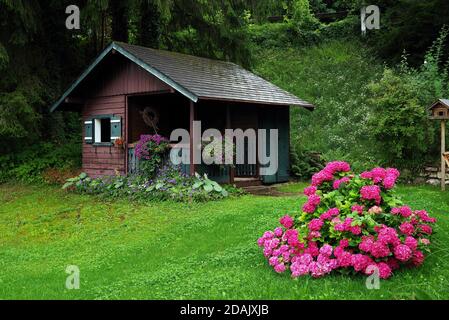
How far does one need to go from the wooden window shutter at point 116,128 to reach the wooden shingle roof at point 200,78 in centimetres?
160

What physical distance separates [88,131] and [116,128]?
154cm

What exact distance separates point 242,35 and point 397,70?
810cm

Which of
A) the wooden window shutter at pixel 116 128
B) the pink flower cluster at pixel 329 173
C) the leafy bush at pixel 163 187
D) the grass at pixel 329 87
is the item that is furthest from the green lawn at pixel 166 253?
the grass at pixel 329 87

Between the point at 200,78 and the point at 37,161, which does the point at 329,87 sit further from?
the point at 37,161

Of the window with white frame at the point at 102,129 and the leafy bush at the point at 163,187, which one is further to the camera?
the window with white frame at the point at 102,129

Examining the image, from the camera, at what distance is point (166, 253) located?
25.5 feet

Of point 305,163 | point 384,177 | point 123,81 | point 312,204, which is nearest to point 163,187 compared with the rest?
point 123,81

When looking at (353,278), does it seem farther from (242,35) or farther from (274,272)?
(242,35)

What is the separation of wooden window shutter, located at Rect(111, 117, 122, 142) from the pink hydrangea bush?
955 cm

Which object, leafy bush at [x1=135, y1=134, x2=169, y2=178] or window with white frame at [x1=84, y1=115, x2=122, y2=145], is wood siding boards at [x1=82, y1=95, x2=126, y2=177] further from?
leafy bush at [x1=135, y1=134, x2=169, y2=178]

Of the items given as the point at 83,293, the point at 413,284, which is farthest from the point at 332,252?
the point at 83,293

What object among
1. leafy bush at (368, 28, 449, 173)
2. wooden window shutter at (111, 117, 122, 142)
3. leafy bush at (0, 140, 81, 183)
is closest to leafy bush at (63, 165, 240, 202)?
wooden window shutter at (111, 117, 122, 142)

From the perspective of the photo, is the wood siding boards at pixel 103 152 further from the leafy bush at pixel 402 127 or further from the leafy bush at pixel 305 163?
the leafy bush at pixel 402 127

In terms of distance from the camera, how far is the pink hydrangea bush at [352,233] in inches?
224
